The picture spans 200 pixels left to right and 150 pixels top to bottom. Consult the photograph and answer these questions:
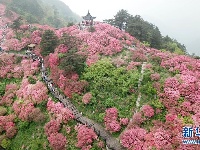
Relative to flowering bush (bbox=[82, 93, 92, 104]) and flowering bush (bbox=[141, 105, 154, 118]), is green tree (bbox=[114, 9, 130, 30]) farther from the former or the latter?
flowering bush (bbox=[141, 105, 154, 118])

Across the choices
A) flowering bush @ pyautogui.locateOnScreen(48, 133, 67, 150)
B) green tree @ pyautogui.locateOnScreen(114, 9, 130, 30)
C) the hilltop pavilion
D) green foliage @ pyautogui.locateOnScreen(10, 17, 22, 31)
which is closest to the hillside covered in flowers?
flowering bush @ pyautogui.locateOnScreen(48, 133, 67, 150)

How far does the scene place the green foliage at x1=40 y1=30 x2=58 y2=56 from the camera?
135 ft

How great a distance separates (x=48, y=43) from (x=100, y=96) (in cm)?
1491

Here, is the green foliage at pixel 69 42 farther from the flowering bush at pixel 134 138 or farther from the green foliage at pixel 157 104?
the flowering bush at pixel 134 138

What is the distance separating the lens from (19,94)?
35344 millimetres

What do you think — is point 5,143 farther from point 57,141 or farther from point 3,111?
point 57,141

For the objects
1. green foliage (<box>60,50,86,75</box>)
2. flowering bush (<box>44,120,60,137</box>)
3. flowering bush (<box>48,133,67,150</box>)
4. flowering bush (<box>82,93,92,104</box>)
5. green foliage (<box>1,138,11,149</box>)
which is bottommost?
green foliage (<box>1,138,11,149</box>)

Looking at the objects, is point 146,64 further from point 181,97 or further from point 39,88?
point 39,88

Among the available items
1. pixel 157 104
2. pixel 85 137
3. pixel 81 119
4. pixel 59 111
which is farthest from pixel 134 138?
pixel 59 111

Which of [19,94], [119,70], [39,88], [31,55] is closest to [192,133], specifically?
[119,70]

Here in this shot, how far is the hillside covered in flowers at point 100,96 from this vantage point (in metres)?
26.5

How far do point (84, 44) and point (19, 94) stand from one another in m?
13.6

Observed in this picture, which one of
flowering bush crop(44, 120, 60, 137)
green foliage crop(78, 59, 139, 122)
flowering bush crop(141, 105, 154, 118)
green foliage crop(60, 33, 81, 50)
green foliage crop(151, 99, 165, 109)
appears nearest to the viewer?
flowering bush crop(141, 105, 154, 118)

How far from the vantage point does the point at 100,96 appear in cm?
3150
